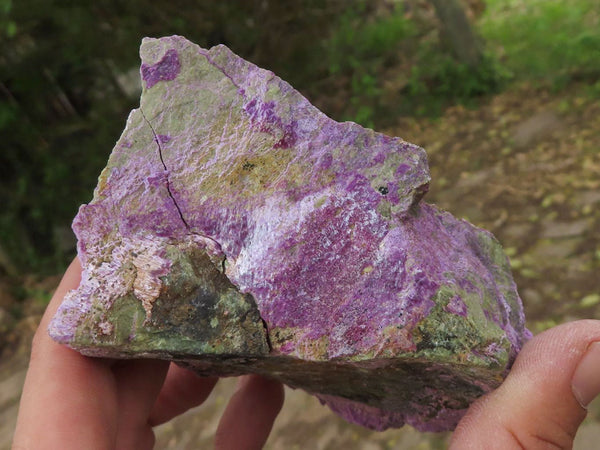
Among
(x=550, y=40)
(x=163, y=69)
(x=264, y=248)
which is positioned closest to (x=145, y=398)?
(x=264, y=248)

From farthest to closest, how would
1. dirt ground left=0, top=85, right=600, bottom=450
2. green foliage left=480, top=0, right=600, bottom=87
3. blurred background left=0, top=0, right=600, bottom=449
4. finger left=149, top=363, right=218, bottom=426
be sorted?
green foliage left=480, top=0, right=600, bottom=87 < blurred background left=0, top=0, right=600, bottom=449 < dirt ground left=0, top=85, right=600, bottom=450 < finger left=149, top=363, right=218, bottom=426

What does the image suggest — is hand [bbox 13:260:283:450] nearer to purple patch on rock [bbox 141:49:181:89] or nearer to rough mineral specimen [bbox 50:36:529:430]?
rough mineral specimen [bbox 50:36:529:430]

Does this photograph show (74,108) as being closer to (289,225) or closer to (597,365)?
(289,225)

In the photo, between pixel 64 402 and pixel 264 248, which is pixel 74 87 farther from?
pixel 264 248

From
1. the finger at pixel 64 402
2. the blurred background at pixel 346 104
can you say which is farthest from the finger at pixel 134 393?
the blurred background at pixel 346 104

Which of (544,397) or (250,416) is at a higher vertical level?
(544,397)

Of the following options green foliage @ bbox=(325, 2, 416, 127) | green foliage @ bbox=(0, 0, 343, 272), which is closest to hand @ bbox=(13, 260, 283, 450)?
green foliage @ bbox=(0, 0, 343, 272)

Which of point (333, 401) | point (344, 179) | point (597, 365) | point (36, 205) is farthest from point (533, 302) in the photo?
point (36, 205)
